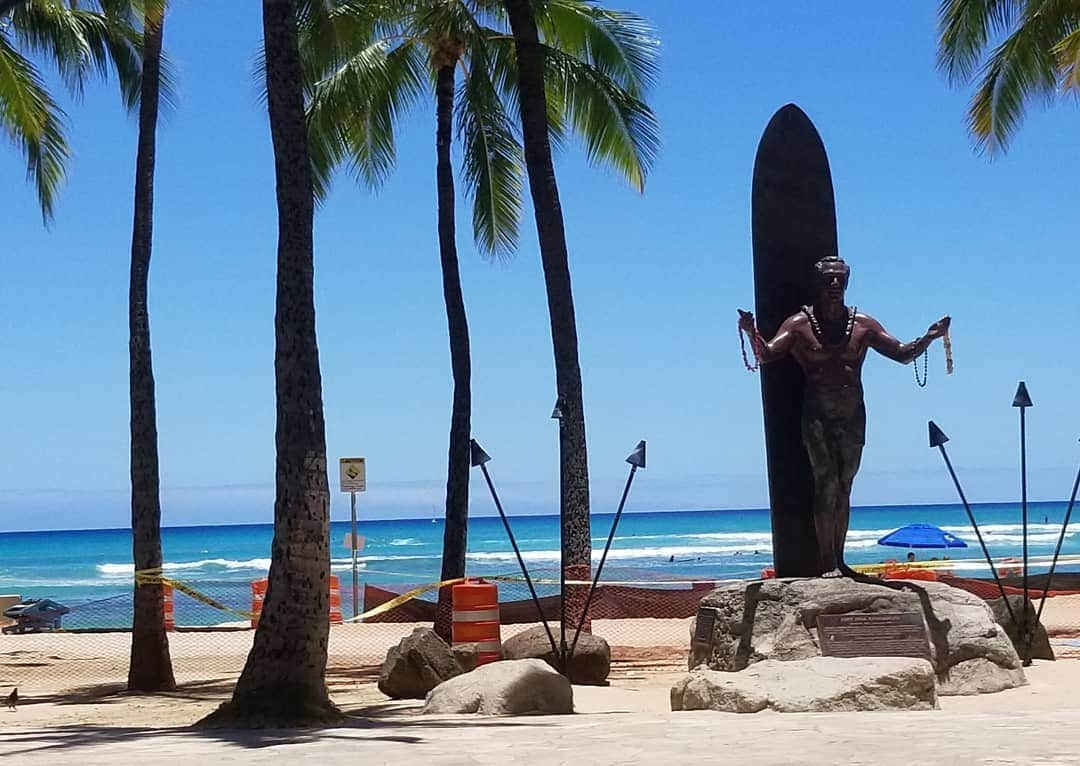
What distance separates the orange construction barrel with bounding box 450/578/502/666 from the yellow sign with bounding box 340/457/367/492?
20.5 ft

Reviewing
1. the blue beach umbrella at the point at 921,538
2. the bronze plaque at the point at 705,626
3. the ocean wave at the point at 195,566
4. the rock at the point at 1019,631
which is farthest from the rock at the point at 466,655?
the ocean wave at the point at 195,566

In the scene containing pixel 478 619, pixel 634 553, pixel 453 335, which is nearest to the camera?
pixel 478 619

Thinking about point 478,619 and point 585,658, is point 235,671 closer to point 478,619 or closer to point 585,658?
point 478,619

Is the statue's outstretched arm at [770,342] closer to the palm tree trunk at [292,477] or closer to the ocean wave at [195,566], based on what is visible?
the palm tree trunk at [292,477]

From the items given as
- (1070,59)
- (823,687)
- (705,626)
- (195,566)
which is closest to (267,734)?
(823,687)

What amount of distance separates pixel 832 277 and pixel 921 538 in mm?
28375

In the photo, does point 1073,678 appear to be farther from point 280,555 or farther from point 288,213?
point 288,213

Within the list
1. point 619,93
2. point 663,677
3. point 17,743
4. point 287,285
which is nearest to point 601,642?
point 663,677

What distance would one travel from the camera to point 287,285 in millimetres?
10125

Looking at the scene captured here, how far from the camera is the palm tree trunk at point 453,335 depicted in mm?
17578

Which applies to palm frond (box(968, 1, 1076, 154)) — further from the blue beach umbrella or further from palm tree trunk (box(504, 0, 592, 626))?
the blue beach umbrella

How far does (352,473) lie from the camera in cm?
2000

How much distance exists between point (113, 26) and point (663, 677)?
9.10m

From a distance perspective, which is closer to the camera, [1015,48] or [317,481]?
[317,481]
